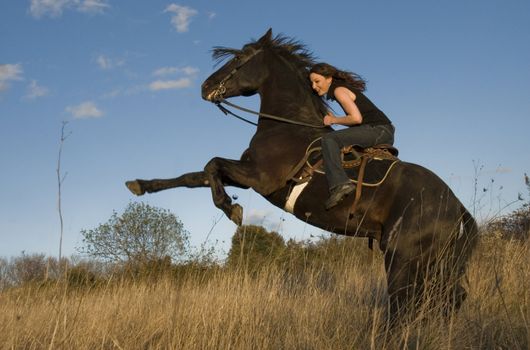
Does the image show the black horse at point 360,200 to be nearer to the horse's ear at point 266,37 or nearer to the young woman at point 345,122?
the young woman at point 345,122

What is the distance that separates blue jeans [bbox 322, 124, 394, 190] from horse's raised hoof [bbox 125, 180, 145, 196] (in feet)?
6.87

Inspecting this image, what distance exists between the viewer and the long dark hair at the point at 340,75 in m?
6.39

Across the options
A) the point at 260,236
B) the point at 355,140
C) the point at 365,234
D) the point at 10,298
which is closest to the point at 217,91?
the point at 355,140

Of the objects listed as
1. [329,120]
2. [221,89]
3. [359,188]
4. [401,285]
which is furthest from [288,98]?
[401,285]

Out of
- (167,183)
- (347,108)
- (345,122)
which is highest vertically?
(347,108)

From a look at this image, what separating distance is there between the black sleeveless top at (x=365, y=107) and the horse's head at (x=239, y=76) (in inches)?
43.3

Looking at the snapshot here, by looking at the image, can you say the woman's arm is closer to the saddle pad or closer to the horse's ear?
the saddle pad

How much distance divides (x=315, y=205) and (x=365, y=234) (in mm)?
630

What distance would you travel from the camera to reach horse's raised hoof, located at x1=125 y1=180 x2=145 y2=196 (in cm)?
618

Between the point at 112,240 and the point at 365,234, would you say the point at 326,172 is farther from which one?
the point at 112,240

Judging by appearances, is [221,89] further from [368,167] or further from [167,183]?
[368,167]

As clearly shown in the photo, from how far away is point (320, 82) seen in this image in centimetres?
645

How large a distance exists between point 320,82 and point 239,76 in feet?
3.87

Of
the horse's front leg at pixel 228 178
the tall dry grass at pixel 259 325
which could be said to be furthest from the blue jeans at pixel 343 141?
the tall dry grass at pixel 259 325
